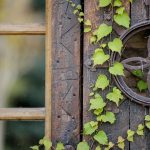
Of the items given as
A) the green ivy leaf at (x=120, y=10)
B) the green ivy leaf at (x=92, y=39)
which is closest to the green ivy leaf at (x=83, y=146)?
the green ivy leaf at (x=92, y=39)

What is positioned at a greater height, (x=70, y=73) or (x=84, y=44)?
(x=84, y=44)

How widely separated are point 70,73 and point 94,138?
0.98 feet

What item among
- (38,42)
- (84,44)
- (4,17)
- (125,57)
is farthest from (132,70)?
(4,17)

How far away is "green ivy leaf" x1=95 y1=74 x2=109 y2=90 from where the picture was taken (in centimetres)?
171

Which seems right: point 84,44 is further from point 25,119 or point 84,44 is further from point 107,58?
point 25,119

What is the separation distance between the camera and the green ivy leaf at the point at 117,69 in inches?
66.2

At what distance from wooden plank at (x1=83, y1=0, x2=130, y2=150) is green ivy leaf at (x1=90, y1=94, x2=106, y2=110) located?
28 millimetres

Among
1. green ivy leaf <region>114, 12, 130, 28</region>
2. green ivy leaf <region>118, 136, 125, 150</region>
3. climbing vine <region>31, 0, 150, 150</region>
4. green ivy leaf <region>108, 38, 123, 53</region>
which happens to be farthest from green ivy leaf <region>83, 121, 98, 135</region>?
green ivy leaf <region>114, 12, 130, 28</region>

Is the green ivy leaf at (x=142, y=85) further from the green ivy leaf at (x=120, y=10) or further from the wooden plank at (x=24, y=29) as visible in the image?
the wooden plank at (x=24, y=29)

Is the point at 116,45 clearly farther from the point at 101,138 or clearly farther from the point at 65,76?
the point at 101,138

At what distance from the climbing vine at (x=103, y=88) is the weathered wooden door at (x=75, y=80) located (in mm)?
25

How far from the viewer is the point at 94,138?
1.73m

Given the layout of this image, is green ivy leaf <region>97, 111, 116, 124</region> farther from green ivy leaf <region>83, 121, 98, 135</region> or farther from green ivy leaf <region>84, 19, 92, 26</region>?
green ivy leaf <region>84, 19, 92, 26</region>

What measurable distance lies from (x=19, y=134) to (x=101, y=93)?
16.4 inches
